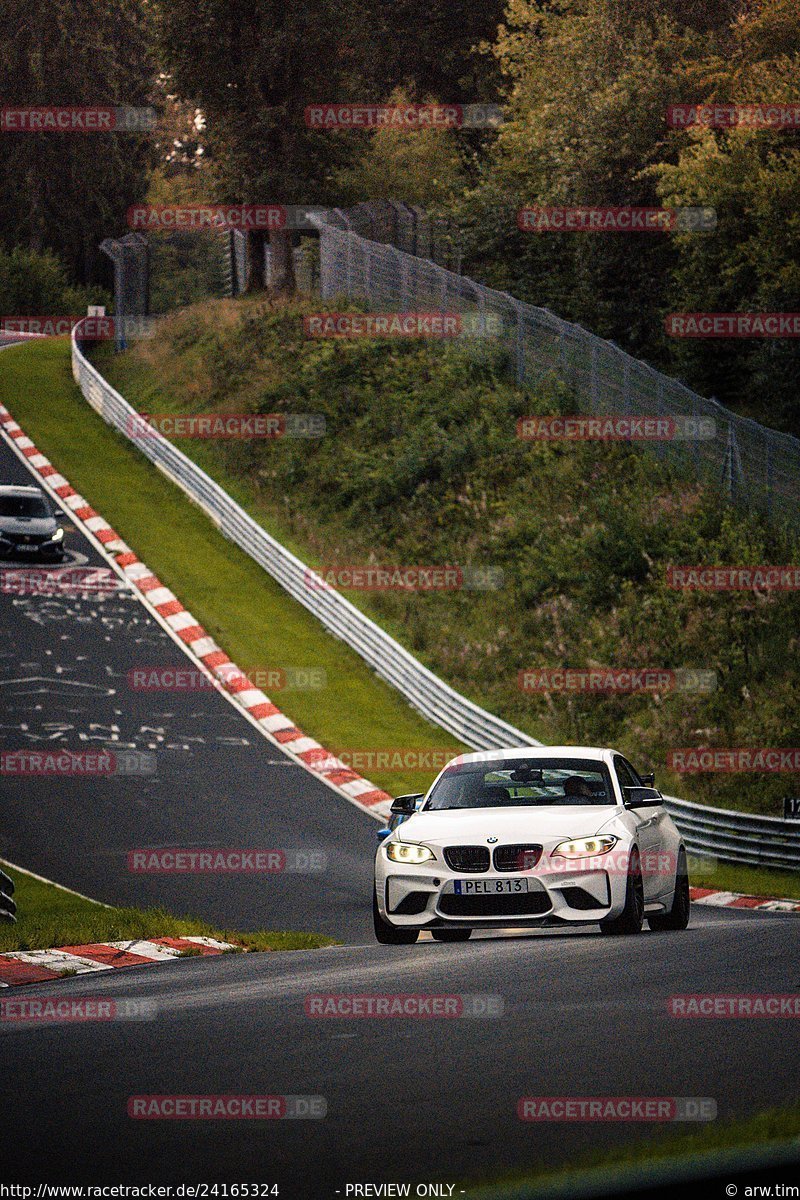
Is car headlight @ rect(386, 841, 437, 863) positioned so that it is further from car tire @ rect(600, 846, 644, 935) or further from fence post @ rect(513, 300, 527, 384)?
fence post @ rect(513, 300, 527, 384)

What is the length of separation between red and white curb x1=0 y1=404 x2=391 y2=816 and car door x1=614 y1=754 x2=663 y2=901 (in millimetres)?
10164

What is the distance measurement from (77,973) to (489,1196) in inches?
305

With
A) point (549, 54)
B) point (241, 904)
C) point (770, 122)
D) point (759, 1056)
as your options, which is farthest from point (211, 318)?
point (759, 1056)

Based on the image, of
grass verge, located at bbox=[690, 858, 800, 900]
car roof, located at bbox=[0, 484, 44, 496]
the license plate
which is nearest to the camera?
the license plate

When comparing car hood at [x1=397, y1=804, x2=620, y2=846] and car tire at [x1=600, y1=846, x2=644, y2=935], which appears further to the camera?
car tire at [x1=600, y1=846, x2=644, y2=935]

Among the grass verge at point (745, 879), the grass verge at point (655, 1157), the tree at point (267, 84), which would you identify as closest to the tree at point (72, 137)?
the tree at point (267, 84)

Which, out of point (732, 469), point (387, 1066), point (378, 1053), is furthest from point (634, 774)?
point (732, 469)

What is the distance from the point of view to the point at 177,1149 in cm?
521

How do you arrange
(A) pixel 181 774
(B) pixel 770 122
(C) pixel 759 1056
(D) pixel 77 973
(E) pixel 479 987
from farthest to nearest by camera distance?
(B) pixel 770 122 < (A) pixel 181 774 < (D) pixel 77 973 < (E) pixel 479 987 < (C) pixel 759 1056

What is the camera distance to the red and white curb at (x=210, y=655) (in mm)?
24234

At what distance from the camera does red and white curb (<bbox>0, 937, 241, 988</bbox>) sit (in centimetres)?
1152

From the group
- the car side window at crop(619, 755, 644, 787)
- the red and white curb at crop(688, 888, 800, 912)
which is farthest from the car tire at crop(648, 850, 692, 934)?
the red and white curb at crop(688, 888, 800, 912)

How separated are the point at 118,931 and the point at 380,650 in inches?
681

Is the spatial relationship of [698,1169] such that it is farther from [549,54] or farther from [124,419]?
[549,54]
